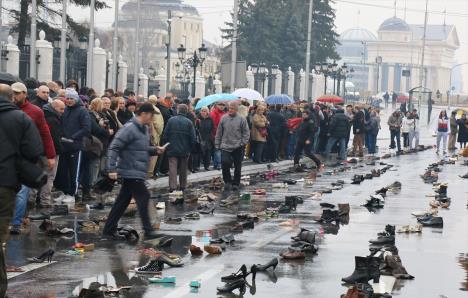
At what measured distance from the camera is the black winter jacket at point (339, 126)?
129 ft

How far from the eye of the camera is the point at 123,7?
560 feet

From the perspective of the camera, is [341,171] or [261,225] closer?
[261,225]

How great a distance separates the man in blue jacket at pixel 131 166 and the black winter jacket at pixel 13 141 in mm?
4996

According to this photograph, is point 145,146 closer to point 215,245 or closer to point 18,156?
point 215,245

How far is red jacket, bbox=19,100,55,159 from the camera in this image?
14581 millimetres

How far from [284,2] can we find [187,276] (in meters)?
89.3

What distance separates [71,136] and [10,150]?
9171 millimetres

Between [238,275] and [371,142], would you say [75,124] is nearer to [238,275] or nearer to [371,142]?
[238,275]

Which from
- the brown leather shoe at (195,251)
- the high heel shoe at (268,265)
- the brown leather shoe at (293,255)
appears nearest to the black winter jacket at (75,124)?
the brown leather shoe at (195,251)

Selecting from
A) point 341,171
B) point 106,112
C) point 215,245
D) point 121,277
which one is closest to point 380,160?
point 341,171

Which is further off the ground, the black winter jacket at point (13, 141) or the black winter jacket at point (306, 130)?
the black winter jacket at point (13, 141)

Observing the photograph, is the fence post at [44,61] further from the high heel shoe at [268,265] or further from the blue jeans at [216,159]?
the high heel shoe at [268,265]

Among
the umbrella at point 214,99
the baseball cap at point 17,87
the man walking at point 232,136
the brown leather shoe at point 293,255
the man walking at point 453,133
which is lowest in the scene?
the man walking at point 453,133

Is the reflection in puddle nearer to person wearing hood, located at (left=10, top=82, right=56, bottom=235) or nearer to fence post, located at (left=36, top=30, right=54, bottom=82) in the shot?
person wearing hood, located at (left=10, top=82, right=56, bottom=235)
